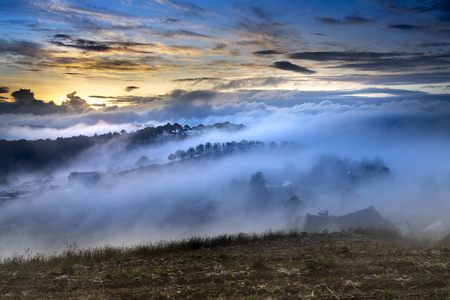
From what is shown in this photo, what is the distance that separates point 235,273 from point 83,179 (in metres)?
110

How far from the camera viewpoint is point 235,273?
973cm

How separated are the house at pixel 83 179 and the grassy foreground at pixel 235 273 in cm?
10280

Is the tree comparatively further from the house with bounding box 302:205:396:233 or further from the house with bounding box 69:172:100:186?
A: the house with bounding box 302:205:396:233

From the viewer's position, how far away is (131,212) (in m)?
79.8

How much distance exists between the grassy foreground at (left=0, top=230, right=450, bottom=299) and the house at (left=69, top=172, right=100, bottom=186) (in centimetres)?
10280

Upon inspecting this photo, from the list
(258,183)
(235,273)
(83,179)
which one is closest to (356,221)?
(235,273)

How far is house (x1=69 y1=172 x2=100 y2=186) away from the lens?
105250 millimetres

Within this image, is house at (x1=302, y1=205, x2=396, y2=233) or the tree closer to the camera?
house at (x1=302, y1=205, x2=396, y2=233)

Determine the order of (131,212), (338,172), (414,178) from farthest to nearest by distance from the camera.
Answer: (338,172), (414,178), (131,212)

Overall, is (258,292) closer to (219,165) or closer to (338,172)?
(338,172)

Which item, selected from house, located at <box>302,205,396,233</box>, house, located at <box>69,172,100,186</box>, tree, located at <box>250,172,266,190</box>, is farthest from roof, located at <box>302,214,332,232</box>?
house, located at <box>69,172,100,186</box>

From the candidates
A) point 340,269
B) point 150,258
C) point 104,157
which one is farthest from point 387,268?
point 104,157

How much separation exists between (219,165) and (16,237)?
11865 cm

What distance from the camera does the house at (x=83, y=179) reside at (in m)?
105
